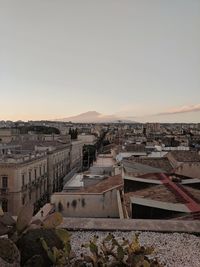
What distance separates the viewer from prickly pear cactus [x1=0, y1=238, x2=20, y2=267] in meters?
4.41

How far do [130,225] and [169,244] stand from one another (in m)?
1.02

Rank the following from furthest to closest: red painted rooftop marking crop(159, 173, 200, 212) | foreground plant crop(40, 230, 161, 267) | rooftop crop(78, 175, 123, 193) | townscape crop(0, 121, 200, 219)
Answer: rooftop crop(78, 175, 123, 193) → townscape crop(0, 121, 200, 219) → red painted rooftop marking crop(159, 173, 200, 212) → foreground plant crop(40, 230, 161, 267)

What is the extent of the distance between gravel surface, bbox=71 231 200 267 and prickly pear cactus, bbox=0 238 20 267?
1550 mm

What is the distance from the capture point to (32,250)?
519 cm

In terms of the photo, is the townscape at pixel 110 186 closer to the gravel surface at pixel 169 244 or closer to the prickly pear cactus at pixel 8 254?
the gravel surface at pixel 169 244

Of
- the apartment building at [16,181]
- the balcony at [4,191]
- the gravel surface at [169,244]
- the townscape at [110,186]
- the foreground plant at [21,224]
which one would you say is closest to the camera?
the foreground plant at [21,224]

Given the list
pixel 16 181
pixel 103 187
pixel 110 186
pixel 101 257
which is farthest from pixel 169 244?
pixel 16 181

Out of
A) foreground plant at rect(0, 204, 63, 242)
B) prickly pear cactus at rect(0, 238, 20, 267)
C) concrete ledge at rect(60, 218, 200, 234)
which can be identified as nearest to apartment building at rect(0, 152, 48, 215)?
concrete ledge at rect(60, 218, 200, 234)

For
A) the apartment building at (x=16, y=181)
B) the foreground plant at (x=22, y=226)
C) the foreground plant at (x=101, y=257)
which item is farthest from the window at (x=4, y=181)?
the foreground plant at (x=101, y=257)

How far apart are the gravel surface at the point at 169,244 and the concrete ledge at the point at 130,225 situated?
13 centimetres

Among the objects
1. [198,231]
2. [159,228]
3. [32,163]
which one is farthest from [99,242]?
[32,163]

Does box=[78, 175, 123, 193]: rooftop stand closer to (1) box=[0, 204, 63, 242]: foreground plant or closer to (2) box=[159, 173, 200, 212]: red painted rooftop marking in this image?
(2) box=[159, 173, 200, 212]: red painted rooftop marking

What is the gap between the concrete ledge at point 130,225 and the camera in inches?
270

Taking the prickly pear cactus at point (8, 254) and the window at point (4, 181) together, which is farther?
the window at point (4, 181)
